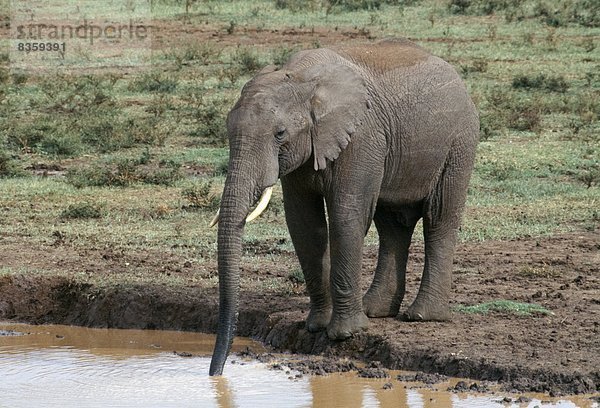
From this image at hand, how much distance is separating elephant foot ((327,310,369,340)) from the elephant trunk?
41.9 inches

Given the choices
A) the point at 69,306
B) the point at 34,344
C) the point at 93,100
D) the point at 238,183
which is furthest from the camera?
the point at 93,100

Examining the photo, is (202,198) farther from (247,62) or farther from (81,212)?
(247,62)

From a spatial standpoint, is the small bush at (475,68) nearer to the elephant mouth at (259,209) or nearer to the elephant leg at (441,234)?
the elephant leg at (441,234)

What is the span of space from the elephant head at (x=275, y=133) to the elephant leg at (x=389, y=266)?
1123 mm

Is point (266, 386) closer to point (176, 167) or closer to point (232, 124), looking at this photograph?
point (232, 124)

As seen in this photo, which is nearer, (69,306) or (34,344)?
(34,344)

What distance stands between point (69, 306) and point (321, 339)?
2.23m

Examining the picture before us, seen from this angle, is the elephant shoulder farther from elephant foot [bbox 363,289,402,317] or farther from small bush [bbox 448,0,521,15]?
small bush [bbox 448,0,521,15]

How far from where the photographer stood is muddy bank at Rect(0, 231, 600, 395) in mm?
7188

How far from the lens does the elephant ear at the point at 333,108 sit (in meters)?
7.25

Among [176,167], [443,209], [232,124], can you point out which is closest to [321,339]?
[443,209]

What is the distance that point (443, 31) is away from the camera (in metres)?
23.2

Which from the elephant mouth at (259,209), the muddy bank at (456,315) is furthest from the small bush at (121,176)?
the elephant mouth at (259,209)

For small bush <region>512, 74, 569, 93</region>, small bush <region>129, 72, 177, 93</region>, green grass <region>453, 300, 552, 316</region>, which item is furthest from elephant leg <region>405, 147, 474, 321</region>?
small bush <region>129, 72, 177, 93</region>
